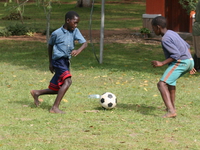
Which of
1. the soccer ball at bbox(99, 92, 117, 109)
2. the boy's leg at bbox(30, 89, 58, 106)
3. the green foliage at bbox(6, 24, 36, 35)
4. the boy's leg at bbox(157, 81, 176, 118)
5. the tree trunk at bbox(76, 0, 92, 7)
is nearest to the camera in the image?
the boy's leg at bbox(157, 81, 176, 118)

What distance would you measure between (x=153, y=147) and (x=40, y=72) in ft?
22.7

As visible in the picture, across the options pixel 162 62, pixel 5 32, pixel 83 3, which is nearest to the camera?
pixel 162 62

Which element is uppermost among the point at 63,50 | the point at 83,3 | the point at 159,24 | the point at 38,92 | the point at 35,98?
the point at 159,24

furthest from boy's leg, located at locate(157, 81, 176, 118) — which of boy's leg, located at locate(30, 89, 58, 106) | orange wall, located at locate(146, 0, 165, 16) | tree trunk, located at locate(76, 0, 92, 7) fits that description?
tree trunk, located at locate(76, 0, 92, 7)

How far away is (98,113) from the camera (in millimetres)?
7016

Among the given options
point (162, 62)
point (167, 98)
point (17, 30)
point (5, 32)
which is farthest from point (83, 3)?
point (162, 62)

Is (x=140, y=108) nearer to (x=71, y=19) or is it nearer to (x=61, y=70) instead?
(x=61, y=70)

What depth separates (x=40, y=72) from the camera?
38.4 feet

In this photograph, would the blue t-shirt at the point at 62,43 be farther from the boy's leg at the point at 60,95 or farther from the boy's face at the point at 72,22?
the boy's leg at the point at 60,95

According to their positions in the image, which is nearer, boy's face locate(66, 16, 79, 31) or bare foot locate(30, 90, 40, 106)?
boy's face locate(66, 16, 79, 31)

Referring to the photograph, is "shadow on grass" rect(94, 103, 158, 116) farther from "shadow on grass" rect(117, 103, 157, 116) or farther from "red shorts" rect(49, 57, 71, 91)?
"red shorts" rect(49, 57, 71, 91)

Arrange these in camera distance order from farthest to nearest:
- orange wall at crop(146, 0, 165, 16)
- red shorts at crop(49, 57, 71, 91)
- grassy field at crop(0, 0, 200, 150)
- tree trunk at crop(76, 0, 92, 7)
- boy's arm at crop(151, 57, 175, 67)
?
tree trunk at crop(76, 0, 92, 7) → orange wall at crop(146, 0, 165, 16) → red shorts at crop(49, 57, 71, 91) → boy's arm at crop(151, 57, 175, 67) → grassy field at crop(0, 0, 200, 150)

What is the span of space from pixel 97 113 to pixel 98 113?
16mm

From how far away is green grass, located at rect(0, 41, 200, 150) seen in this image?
544 centimetres
